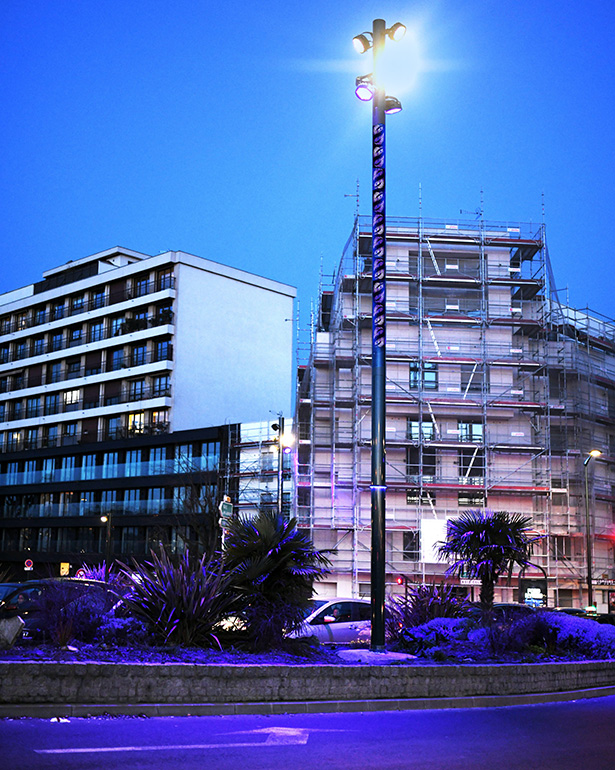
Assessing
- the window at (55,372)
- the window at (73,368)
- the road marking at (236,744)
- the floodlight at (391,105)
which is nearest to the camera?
the road marking at (236,744)

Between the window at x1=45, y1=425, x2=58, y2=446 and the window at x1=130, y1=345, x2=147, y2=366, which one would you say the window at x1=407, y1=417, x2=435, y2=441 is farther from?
the window at x1=45, y1=425, x2=58, y2=446

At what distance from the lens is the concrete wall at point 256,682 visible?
33.7ft

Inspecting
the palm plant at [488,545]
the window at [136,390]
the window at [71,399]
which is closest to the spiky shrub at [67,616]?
the palm plant at [488,545]

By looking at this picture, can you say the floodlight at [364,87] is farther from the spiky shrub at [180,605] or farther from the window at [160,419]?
the window at [160,419]

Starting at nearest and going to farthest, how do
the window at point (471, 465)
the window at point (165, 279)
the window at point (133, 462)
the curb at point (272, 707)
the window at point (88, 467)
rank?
the curb at point (272, 707), the window at point (471, 465), the window at point (133, 462), the window at point (88, 467), the window at point (165, 279)

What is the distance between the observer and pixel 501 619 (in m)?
16.1

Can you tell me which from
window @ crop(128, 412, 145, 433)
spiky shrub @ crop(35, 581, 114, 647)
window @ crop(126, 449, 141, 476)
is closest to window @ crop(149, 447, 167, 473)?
window @ crop(126, 449, 141, 476)

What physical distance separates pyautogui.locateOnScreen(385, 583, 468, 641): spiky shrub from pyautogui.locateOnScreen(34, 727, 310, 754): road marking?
6.49 meters

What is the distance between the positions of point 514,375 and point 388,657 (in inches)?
1212

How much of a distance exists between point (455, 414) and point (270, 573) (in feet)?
92.8

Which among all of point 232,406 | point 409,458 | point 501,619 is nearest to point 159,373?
point 232,406

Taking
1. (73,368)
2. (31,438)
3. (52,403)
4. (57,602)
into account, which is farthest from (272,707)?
(31,438)

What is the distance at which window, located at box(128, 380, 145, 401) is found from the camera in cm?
6062

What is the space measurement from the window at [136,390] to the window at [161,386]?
125 cm
